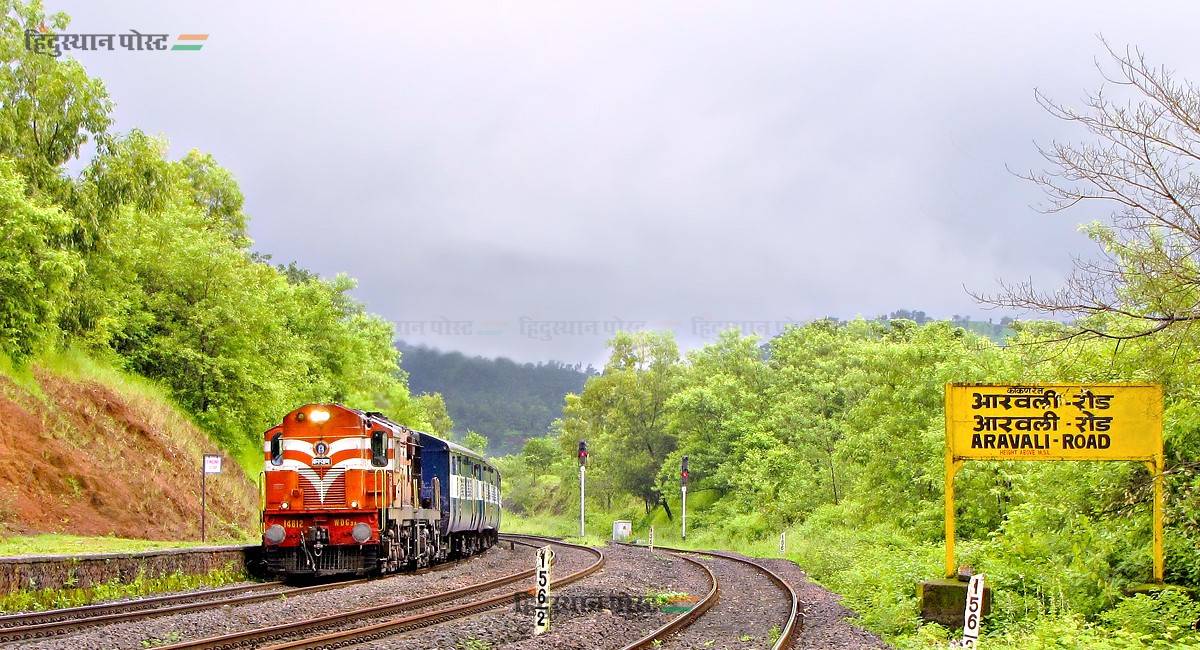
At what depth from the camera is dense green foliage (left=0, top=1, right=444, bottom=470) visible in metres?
27.5

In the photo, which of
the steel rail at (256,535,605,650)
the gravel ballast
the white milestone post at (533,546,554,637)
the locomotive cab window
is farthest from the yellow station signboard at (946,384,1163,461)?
the locomotive cab window

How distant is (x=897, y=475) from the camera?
103 ft

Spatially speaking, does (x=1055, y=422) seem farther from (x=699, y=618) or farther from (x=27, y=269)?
(x=27, y=269)

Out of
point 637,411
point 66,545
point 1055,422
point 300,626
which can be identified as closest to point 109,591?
point 66,545

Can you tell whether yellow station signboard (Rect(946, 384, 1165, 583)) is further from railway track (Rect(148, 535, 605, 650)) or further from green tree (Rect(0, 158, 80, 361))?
green tree (Rect(0, 158, 80, 361))

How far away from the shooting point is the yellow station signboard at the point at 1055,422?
519 inches

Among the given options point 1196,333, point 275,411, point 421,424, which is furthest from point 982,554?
point 421,424

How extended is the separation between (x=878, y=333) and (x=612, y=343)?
75.3 ft

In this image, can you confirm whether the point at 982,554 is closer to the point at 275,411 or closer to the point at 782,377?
the point at 275,411

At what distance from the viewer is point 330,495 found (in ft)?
73.2

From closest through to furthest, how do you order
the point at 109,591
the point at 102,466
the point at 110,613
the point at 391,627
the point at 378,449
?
the point at 391,627, the point at 110,613, the point at 109,591, the point at 378,449, the point at 102,466

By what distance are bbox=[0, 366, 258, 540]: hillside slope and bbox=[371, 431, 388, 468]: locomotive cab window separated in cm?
884

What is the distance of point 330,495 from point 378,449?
156cm

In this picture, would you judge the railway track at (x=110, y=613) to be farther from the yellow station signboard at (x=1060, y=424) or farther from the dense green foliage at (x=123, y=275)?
the dense green foliage at (x=123, y=275)
